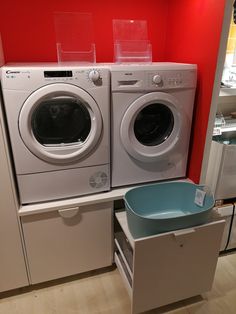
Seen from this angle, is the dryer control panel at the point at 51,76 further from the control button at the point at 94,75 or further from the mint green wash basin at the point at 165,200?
the mint green wash basin at the point at 165,200

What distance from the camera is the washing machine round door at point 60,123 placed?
1.23m

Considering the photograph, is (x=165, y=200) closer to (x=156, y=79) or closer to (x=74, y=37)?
(x=156, y=79)

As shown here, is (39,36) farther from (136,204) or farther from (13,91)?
(136,204)

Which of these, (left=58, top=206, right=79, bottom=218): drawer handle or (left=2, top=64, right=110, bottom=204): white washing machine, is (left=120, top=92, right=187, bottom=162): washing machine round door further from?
(left=58, top=206, right=79, bottom=218): drawer handle

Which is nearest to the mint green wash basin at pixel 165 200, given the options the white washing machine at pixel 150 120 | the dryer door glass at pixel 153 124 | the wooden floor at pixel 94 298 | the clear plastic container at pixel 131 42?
the white washing machine at pixel 150 120

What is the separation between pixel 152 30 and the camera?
1.92 meters

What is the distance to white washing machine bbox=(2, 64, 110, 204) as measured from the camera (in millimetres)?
1203

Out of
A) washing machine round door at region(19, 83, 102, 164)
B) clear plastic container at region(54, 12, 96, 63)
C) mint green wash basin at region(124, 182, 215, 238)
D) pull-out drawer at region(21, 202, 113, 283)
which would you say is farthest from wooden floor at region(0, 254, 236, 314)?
clear plastic container at region(54, 12, 96, 63)

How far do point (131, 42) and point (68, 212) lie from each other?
3.95ft

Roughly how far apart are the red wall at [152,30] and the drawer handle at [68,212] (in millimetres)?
814

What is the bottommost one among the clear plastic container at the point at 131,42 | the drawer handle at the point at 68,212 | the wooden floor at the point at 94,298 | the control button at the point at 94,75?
the wooden floor at the point at 94,298

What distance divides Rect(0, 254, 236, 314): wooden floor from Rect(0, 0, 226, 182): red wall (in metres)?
0.73

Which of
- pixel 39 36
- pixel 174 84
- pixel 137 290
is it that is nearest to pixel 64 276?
pixel 137 290

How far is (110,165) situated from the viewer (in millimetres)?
1508
